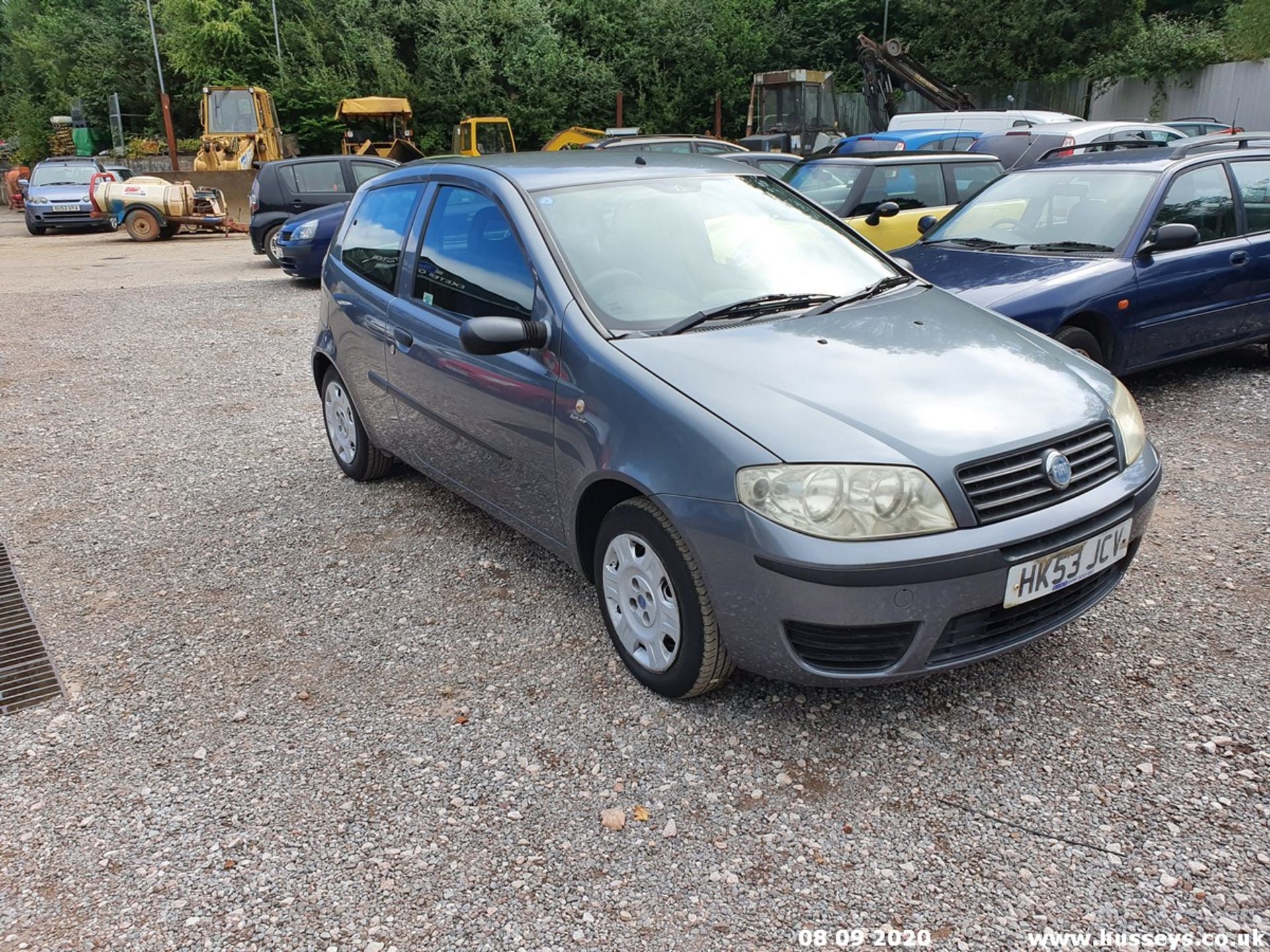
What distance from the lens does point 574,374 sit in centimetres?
315

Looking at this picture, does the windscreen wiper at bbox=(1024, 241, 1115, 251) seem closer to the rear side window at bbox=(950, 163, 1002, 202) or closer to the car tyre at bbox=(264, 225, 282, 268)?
the rear side window at bbox=(950, 163, 1002, 202)

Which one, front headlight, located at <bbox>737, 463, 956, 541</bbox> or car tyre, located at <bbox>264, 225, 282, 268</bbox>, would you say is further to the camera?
car tyre, located at <bbox>264, 225, 282, 268</bbox>

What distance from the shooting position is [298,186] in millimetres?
14500

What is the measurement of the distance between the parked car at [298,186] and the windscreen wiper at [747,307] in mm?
12232

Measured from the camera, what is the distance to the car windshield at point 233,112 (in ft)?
77.4

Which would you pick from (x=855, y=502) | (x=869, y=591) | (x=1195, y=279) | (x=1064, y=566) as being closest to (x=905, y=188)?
(x=1195, y=279)

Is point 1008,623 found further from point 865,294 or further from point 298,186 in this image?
point 298,186

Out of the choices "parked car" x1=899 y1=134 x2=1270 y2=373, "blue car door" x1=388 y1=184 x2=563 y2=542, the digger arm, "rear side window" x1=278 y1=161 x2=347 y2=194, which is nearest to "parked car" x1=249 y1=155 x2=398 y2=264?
"rear side window" x1=278 y1=161 x2=347 y2=194

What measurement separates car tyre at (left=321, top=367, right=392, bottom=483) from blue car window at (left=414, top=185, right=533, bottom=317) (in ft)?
3.90

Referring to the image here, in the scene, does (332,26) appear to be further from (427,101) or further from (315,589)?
(315,589)

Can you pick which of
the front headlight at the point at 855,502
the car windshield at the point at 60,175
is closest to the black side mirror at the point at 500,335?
the front headlight at the point at 855,502

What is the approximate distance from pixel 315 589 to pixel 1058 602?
Result: 9.48 ft

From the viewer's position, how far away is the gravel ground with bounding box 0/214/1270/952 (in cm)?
232

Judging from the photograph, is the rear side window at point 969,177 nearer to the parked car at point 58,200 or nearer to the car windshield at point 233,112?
the parked car at point 58,200
